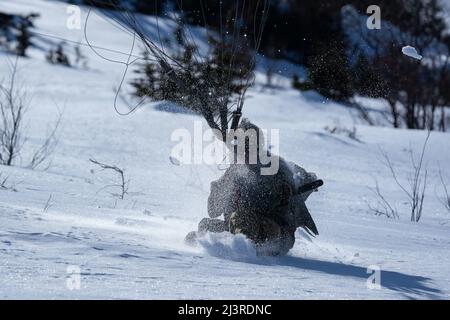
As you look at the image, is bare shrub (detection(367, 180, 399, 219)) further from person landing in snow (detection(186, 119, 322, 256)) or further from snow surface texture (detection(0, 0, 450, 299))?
person landing in snow (detection(186, 119, 322, 256))

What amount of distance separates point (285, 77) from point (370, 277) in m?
17.6

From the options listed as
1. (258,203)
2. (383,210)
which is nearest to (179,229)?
(258,203)

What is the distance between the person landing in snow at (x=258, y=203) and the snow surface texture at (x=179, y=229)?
10cm

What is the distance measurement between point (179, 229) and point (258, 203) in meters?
0.60

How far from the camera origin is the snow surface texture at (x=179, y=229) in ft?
Result: 9.11

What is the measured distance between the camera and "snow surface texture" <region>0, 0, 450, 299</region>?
2.78 meters

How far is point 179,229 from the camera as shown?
4.07m

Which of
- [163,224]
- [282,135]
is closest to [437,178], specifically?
[282,135]

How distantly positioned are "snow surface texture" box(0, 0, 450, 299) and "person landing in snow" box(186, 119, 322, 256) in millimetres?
102

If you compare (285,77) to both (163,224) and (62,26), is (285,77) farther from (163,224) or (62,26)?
(163,224)

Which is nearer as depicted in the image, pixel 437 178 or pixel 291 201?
pixel 291 201

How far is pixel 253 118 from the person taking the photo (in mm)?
11578
